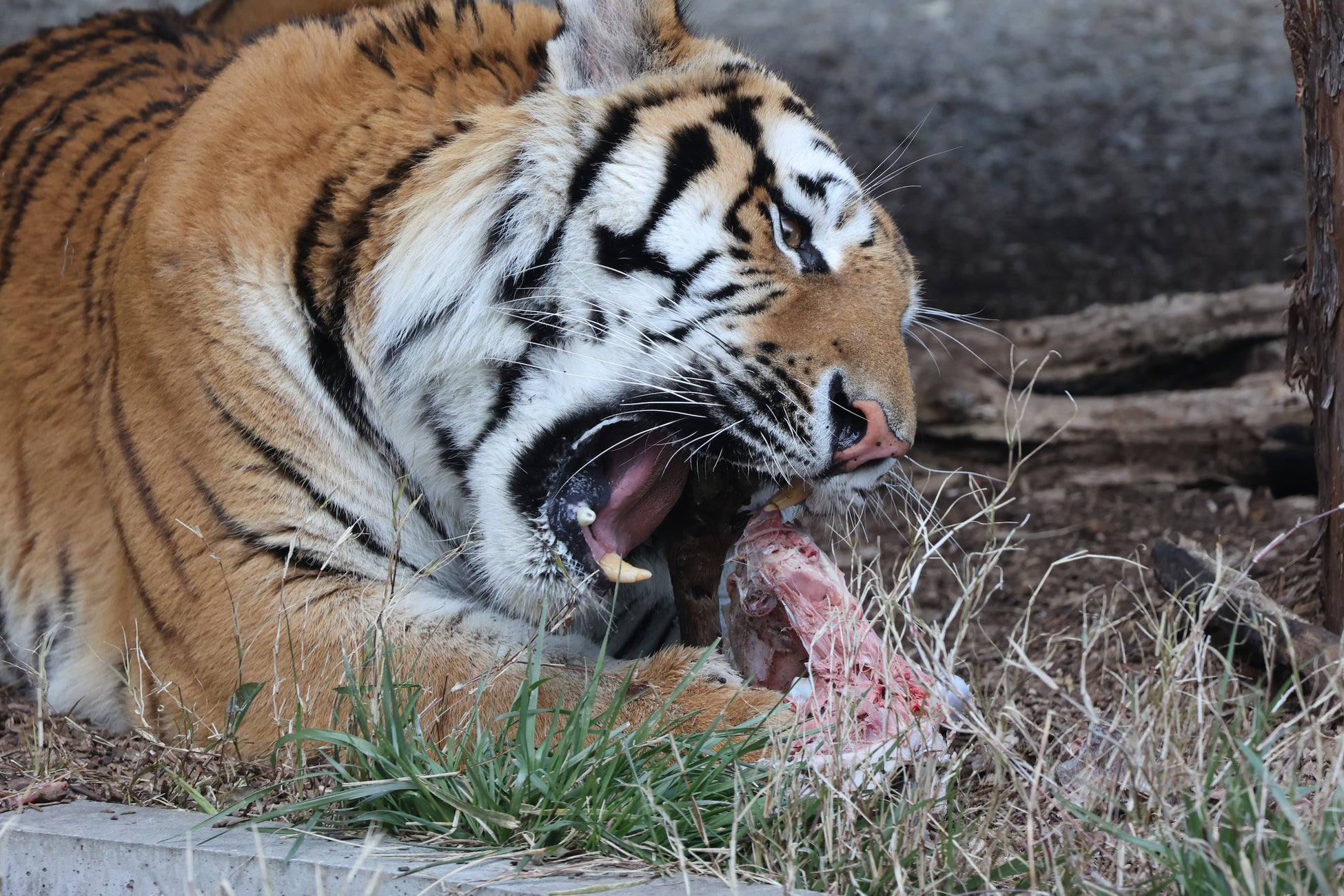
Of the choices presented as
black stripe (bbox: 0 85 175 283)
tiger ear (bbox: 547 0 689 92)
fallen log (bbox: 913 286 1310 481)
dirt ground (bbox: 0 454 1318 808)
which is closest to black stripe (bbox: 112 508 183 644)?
dirt ground (bbox: 0 454 1318 808)

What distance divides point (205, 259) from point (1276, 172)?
6733mm

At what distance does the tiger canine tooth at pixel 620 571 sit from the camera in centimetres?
190

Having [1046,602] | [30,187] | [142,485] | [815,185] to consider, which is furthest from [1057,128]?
[142,485]

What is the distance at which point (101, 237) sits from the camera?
237cm

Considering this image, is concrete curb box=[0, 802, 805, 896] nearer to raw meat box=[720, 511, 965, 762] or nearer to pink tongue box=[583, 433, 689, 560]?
raw meat box=[720, 511, 965, 762]

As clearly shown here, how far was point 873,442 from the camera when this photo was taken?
1.85m

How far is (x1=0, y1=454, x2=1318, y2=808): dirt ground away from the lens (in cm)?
179

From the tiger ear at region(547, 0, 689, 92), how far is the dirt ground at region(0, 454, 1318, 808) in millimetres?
949

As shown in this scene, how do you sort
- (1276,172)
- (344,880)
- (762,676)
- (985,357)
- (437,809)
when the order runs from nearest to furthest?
(344,880)
(437,809)
(762,676)
(985,357)
(1276,172)

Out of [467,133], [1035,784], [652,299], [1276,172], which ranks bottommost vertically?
[1276,172]

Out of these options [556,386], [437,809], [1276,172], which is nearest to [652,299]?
[556,386]

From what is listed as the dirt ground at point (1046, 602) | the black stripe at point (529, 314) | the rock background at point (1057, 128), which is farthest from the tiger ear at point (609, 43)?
the rock background at point (1057, 128)

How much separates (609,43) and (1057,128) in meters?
6.80

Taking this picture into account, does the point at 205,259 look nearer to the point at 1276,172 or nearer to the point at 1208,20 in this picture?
the point at 1276,172
